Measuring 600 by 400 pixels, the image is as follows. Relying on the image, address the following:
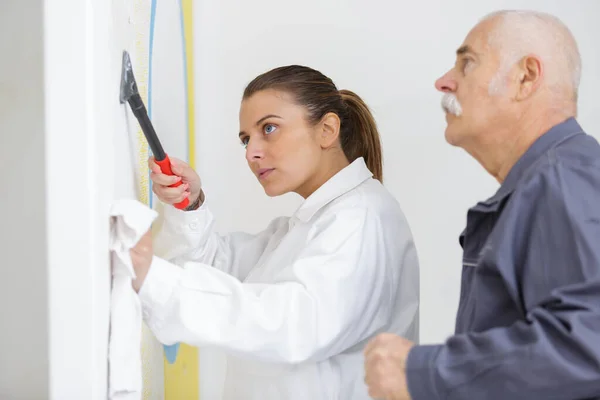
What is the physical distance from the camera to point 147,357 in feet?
4.62

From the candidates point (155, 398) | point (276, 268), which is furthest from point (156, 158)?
point (155, 398)

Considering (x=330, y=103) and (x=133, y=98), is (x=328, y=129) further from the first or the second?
(x=133, y=98)

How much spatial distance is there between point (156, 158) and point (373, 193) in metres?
0.44

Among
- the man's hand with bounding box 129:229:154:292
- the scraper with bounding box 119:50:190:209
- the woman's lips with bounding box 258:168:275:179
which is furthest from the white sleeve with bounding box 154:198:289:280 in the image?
the man's hand with bounding box 129:229:154:292

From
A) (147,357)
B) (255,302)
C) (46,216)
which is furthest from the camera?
(147,357)

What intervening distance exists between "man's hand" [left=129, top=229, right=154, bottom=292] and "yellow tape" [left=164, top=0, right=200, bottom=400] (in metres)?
0.77

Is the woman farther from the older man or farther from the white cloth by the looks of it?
the older man

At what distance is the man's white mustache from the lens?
3.82 ft

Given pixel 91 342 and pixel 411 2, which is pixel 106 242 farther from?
pixel 411 2

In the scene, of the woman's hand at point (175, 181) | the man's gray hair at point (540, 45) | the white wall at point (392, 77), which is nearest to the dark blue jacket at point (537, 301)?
the man's gray hair at point (540, 45)

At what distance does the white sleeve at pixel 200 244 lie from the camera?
1.47 meters

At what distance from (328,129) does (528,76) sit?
1.71 feet

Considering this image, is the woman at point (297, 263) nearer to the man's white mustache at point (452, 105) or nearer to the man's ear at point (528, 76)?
the man's white mustache at point (452, 105)

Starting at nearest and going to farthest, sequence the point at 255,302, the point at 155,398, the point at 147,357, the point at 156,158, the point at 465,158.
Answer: the point at 255,302
the point at 156,158
the point at 147,357
the point at 155,398
the point at 465,158
